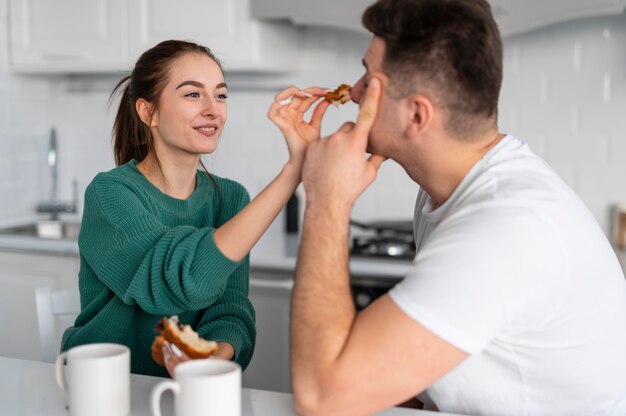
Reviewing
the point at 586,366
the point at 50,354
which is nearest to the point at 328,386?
the point at 586,366

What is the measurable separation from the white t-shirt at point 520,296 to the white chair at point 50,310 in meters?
1.04

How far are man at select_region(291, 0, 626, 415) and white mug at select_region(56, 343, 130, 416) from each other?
28 centimetres

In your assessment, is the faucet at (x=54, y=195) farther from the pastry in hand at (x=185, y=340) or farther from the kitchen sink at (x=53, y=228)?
the pastry in hand at (x=185, y=340)

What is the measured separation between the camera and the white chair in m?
1.99

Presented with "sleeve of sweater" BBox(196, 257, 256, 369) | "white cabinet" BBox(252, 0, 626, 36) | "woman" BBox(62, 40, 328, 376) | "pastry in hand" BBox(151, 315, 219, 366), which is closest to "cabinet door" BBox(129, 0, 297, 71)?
"white cabinet" BBox(252, 0, 626, 36)

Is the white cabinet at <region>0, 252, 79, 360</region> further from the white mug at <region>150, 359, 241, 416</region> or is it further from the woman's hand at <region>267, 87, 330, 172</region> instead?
the white mug at <region>150, 359, 241, 416</region>

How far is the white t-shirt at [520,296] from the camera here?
1232 millimetres

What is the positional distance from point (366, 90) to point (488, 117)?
0.23m

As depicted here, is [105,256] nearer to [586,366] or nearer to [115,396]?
[115,396]

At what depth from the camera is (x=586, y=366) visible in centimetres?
137

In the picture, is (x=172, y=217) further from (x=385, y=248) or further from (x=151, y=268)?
(x=385, y=248)

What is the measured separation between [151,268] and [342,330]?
0.52 m

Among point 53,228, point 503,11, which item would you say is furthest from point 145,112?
point 53,228

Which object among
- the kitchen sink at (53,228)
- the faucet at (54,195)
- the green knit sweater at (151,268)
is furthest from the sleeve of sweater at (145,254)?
the faucet at (54,195)
